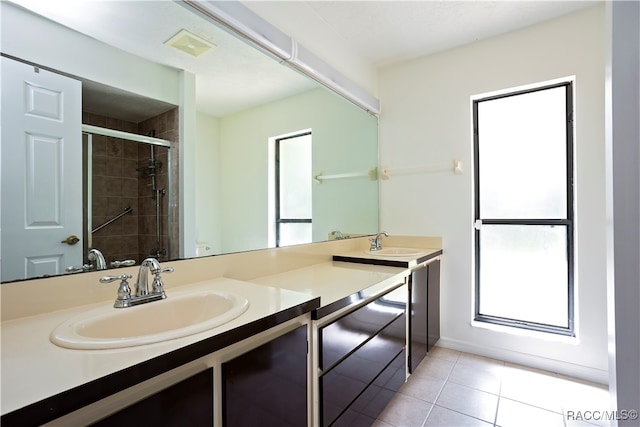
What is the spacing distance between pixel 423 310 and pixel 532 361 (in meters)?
0.96

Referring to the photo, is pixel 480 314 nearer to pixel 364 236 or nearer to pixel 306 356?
pixel 364 236

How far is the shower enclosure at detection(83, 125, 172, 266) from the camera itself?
1040 mm

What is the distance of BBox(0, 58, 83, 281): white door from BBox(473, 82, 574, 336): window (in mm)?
2667

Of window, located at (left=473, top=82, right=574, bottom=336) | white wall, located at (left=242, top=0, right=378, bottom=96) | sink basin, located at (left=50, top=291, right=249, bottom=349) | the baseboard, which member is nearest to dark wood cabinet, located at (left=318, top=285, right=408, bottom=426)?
sink basin, located at (left=50, top=291, right=249, bottom=349)

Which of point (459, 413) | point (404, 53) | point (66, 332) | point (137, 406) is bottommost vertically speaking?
point (459, 413)

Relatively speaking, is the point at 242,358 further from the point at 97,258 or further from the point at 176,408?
the point at 97,258

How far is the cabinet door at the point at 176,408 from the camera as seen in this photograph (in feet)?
1.95

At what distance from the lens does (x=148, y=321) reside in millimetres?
980

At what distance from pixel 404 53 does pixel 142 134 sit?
2.35 meters

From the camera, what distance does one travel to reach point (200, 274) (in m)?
1.32

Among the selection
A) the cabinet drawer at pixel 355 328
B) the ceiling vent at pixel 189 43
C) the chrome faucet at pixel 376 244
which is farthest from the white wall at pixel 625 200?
the chrome faucet at pixel 376 244

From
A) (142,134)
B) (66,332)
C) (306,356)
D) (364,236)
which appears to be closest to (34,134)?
(142,134)

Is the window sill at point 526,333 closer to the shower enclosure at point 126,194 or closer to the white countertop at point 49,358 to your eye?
the white countertop at point 49,358

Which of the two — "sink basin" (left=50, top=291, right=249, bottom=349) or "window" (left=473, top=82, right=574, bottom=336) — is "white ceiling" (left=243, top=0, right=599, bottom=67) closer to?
"window" (left=473, top=82, right=574, bottom=336)
